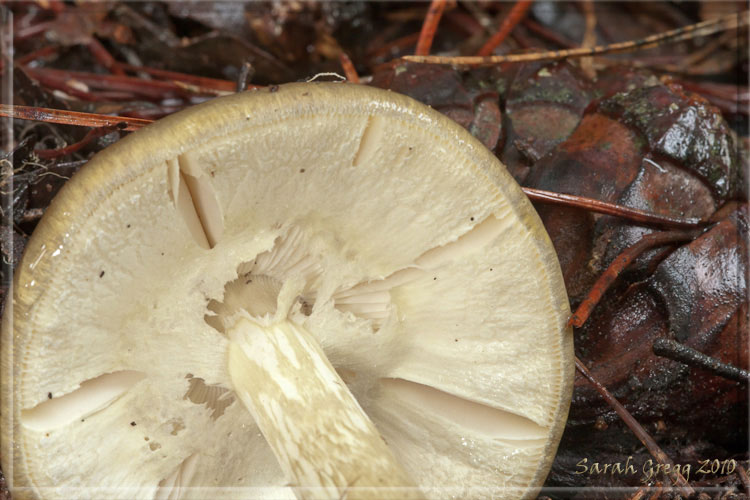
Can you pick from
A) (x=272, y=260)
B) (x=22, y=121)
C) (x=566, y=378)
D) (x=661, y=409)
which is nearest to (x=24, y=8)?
(x=22, y=121)

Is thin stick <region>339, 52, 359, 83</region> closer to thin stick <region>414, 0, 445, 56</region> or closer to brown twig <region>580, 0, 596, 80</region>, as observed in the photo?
thin stick <region>414, 0, 445, 56</region>

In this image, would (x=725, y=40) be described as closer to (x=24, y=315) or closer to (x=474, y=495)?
(x=474, y=495)

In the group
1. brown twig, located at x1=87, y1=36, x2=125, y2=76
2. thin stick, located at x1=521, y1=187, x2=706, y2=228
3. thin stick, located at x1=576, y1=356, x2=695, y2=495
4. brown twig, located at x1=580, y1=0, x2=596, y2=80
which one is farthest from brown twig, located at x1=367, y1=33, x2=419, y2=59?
thin stick, located at x1=576, y1=356, x2=695, y2=495

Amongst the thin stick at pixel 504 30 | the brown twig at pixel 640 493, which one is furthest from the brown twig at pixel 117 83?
the brown twig at pixel 640 493

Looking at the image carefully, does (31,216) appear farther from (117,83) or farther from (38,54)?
(38,54)

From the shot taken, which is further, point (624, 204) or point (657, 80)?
point (657, 80)

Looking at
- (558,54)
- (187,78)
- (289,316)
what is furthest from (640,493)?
(187,78)
